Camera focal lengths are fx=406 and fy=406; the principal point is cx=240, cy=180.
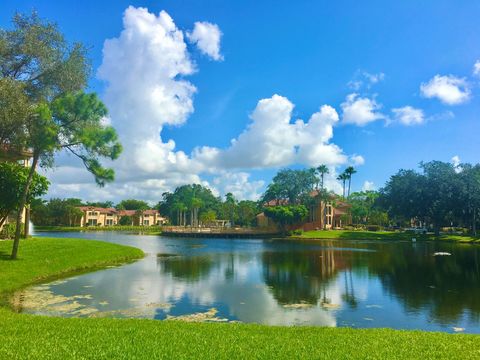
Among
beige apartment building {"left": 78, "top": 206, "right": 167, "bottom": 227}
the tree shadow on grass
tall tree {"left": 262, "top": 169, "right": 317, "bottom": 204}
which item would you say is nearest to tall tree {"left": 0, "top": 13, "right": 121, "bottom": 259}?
the tree shadow on grass

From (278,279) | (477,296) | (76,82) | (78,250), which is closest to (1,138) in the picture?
(76,82)

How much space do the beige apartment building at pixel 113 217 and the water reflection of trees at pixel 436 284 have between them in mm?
129638

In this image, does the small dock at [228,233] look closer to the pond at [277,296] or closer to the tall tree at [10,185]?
the pond at [277,296]

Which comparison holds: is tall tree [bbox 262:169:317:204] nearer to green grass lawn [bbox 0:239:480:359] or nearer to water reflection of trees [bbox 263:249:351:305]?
water reflection of trees [bbox 263:249:351:305]

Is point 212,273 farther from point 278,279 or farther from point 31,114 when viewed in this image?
point 31,114

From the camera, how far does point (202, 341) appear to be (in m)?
10.6

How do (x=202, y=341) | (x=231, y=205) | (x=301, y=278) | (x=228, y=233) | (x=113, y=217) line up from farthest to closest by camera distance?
(x=113, y=217) < (x=231, y=205) < (x=228, y=233) < (x=301, y=278) < (x=202, y=341)

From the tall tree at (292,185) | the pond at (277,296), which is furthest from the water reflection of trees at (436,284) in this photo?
the tall tree at (292,185)

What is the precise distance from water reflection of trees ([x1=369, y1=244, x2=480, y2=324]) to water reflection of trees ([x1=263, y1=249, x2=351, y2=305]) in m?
3.66

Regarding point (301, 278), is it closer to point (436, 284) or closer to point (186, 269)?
point (436, 284)

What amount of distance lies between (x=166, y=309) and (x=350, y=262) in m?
25.1

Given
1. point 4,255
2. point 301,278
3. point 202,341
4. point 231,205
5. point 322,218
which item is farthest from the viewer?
point 231,205

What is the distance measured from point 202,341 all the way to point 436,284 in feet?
66.8

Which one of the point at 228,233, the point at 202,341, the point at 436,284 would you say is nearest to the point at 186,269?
the point at 436,284
